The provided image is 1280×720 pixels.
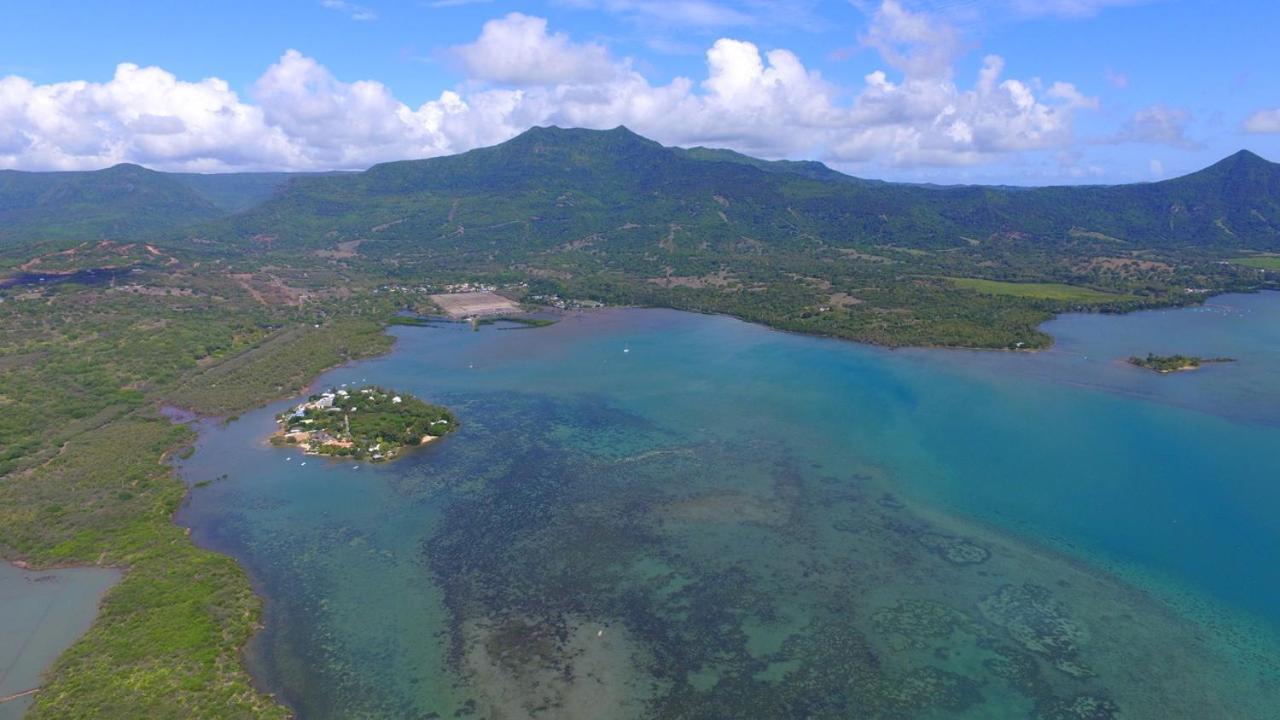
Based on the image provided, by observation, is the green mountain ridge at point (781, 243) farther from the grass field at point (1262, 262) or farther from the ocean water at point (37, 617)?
the ocean water at point (37, 617)

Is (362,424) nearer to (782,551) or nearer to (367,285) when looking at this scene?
(782,551)

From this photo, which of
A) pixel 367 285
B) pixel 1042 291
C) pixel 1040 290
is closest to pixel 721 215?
pixel 1040 290

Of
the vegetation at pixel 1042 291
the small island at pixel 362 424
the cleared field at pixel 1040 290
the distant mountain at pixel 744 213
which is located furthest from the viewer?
the distant mountain at pixel 744 213

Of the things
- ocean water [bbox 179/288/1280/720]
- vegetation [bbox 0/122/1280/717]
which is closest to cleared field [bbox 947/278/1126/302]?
vegetation [bbox 0/122/1280/717]

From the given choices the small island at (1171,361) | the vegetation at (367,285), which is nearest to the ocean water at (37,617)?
the vegetation at (367,285)

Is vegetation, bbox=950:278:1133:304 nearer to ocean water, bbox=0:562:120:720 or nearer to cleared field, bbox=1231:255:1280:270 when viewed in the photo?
cleared field, bbox=1231:255:1280:270
